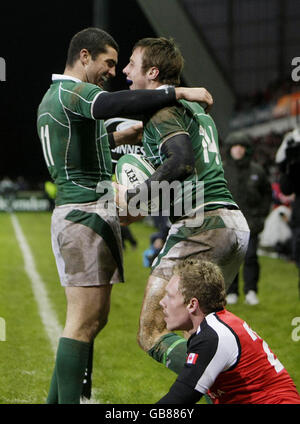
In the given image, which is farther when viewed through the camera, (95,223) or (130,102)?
(95,223)

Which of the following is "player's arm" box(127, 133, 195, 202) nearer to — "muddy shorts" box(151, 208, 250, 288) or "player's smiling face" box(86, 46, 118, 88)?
"muddy shorts" box(151, 208, 250, 288)

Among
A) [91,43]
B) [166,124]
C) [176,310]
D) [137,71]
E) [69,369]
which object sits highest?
[91,43]

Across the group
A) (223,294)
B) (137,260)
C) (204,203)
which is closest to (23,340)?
(204,203)

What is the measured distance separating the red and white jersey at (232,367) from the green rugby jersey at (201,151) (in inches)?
32.4

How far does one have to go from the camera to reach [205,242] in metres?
3.12

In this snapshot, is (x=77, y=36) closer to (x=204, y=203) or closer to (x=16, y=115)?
(x=204, y=203)

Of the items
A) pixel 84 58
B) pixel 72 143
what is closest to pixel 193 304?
pixel 72 143

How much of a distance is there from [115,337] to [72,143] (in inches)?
113

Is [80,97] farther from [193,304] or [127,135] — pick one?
[193,304]

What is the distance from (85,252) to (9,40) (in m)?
20.9

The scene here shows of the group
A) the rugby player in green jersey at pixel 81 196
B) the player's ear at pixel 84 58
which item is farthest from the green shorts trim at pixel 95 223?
the player's ear at pixel 84 58

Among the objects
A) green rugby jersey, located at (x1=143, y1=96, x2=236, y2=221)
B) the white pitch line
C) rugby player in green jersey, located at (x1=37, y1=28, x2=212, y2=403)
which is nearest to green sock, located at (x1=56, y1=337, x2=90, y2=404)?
rugby player in green jersey, located at (x1=37, y1=28, x2=212, y2=403)

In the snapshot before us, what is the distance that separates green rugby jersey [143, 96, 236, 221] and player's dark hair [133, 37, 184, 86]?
159 mm

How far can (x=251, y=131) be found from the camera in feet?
89.4
